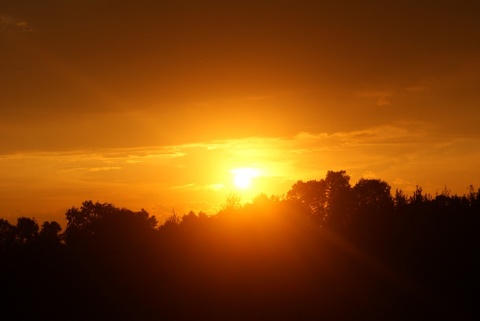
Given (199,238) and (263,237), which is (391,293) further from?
(199,238)

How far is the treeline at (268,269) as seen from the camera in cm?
2245

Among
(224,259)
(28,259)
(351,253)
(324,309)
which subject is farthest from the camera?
(28,259)

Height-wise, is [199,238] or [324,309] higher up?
[199,238]

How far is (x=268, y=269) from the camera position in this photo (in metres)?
25.9

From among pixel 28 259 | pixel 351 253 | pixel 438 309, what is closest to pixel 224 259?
pixel 351 253

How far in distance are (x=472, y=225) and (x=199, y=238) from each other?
14964 mm

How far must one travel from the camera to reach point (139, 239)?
3403 centimetres

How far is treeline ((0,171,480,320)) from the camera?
22.5 m

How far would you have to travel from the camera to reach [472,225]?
23.8 metres

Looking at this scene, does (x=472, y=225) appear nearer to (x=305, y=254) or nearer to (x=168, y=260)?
(x=305, y=254)

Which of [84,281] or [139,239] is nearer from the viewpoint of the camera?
[84,281]

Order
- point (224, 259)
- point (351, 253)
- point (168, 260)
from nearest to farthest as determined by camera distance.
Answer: point (351, 253)
point (224, 259)
point (168, 260)

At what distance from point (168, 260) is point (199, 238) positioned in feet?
7.47

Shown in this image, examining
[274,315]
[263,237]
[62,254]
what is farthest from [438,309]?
[62,254]
